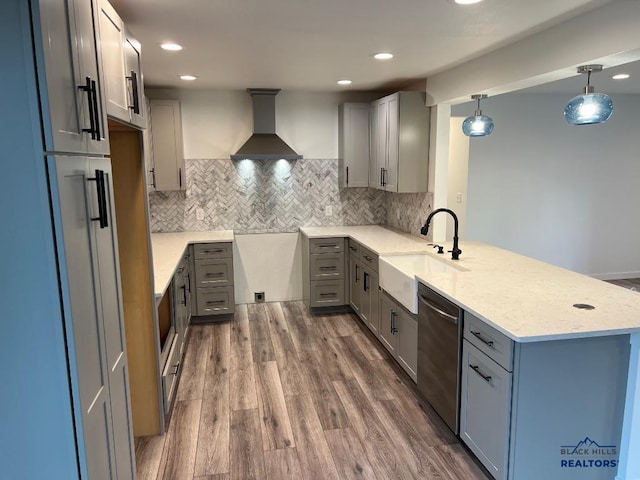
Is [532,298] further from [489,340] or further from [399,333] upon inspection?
[399,333]

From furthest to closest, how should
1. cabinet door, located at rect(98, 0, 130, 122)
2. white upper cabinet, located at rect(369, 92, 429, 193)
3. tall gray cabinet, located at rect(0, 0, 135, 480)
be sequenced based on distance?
white upper cabinet, located at rect(369, 92, 429, 193) → cabinet door, located at rect(98, 0, 130, 122) → tall gray cabinet, located at rect(0, 0, 135, 480)

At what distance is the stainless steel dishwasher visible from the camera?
2568 mm

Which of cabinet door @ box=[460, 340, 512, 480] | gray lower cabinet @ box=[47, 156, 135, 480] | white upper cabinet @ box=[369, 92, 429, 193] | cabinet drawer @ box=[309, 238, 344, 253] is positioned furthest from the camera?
cabinet drawer @ box=[309, 238, 344, 253]

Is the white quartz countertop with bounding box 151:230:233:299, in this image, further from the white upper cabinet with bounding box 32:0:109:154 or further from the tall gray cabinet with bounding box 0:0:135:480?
the white upper cabinet with bounding box 32:0:109:154

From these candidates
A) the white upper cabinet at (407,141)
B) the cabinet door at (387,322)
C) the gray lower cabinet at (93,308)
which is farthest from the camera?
the white upper cabinet at (407,141)

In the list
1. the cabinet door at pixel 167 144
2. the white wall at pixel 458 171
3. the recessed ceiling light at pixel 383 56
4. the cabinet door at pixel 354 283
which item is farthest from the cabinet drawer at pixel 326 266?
the recessed ceiling light at pixel 383 56

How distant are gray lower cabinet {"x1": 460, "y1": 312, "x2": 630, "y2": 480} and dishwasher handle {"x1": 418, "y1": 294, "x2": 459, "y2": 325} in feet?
1.09

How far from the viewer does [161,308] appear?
338cm

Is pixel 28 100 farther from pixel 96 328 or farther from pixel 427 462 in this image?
pixel 427 462

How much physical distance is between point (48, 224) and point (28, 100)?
0.33m

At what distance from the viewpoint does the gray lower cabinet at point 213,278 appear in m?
4.65

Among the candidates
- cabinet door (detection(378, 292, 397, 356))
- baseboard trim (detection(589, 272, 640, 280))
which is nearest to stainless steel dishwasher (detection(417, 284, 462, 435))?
cabinet door (detection(378, 292, 397, 356))

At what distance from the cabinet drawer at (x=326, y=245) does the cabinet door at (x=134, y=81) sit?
2.59 metres
